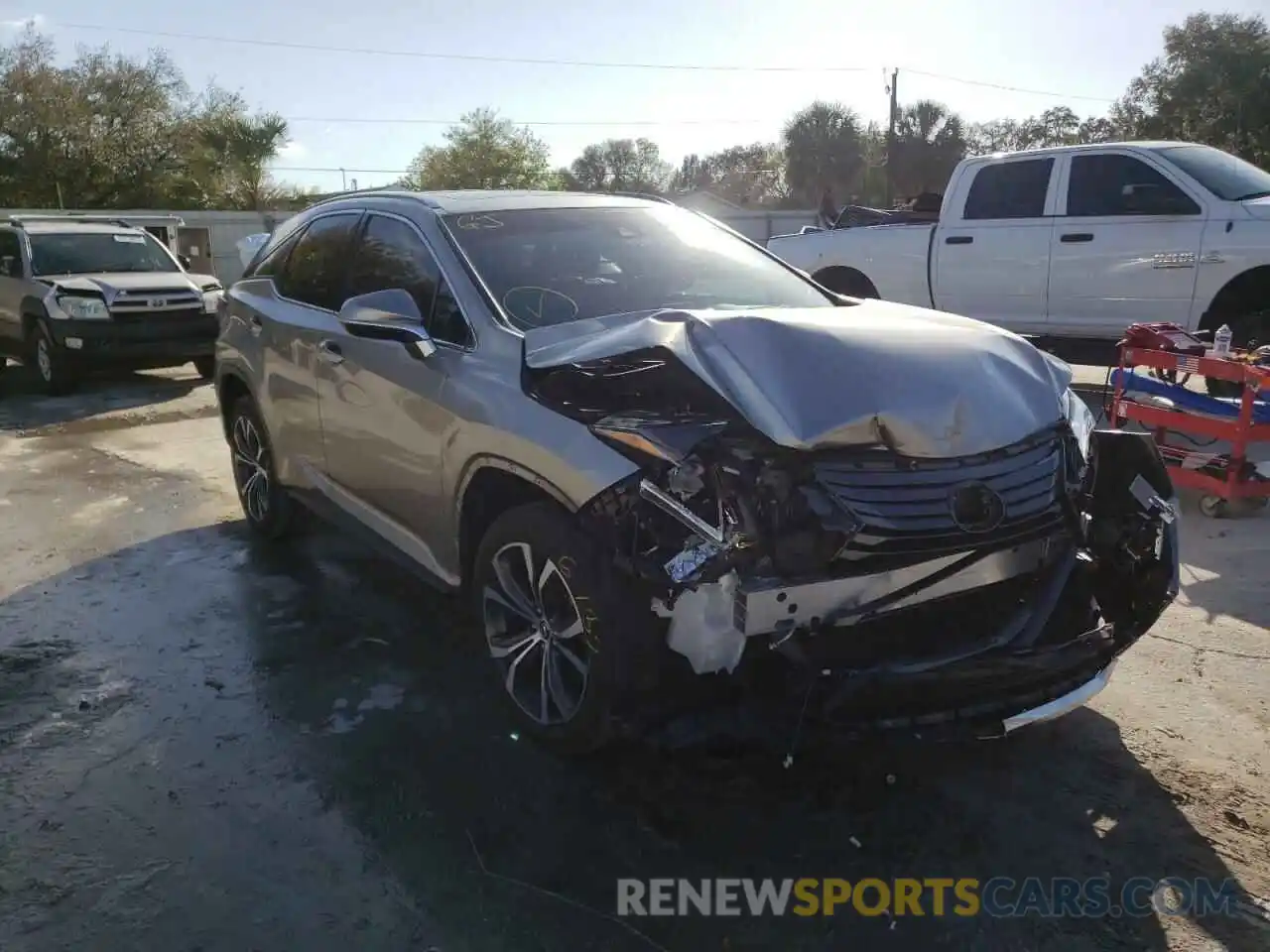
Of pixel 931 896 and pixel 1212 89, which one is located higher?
pixel 1212 89

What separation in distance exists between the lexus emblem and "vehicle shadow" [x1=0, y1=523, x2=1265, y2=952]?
809 mm

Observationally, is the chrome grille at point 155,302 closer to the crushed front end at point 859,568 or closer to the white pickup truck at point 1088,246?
the white pickup truck at point 1088,246

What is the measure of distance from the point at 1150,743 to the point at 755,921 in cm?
163

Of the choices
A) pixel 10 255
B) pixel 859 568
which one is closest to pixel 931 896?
pixel 859 568

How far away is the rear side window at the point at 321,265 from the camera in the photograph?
452cm

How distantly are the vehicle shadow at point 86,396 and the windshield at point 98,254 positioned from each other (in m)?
1.34

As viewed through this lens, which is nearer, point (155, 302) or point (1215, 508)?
point (1215, 508)

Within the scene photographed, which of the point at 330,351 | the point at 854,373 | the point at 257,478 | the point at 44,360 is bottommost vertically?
the point at 44,360

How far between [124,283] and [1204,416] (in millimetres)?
10698

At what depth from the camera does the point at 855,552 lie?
260 cm

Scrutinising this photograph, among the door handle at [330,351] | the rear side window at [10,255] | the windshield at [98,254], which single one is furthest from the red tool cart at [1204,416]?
the rear side window at [10,255]

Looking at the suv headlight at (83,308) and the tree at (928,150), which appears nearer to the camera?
the suv headlight at (83,308)

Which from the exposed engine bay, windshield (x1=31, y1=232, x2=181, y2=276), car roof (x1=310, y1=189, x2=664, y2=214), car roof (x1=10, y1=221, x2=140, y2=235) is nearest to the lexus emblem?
the exposed engine bay

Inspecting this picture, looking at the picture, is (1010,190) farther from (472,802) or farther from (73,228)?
(73,228)
